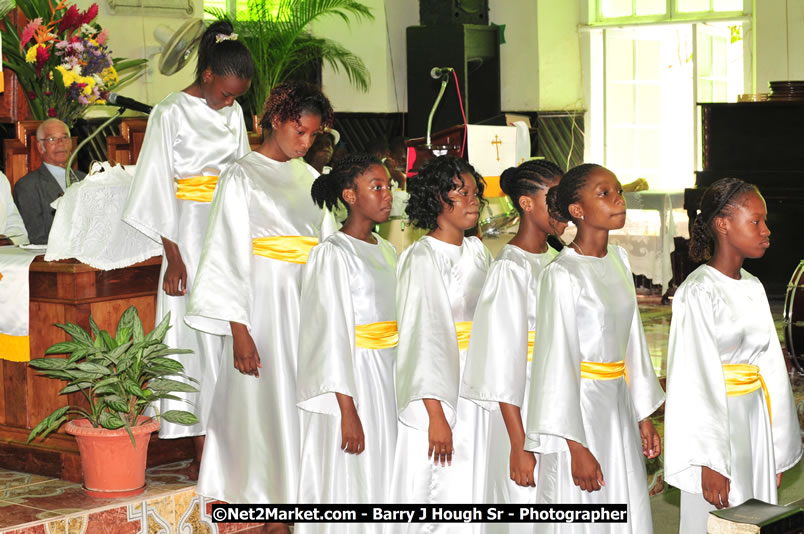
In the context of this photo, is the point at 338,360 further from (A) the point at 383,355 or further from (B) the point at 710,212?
(B) the point at 710,212

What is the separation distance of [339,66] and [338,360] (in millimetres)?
8448

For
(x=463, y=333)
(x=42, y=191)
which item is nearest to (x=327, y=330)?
(x=463, y=333)

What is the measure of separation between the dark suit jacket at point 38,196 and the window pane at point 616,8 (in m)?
7.86

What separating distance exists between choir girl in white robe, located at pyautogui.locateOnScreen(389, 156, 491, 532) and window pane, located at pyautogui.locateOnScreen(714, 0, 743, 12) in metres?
9.00

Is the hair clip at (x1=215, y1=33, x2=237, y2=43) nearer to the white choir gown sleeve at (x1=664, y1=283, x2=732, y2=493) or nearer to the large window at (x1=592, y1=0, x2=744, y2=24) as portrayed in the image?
the white choir gown sleeve at (x1=664, y1=283, x2=732, y2=493)

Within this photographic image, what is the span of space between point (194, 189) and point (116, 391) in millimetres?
802

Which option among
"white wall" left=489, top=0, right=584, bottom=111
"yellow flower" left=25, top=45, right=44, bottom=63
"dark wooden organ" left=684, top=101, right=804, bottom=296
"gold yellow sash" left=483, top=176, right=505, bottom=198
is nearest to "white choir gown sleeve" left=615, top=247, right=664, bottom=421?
"gold yellow sash" left=483, top=176, right=505, bottom=198

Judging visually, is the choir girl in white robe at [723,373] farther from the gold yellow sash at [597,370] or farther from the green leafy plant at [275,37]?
the green leafy plant at [275,37]

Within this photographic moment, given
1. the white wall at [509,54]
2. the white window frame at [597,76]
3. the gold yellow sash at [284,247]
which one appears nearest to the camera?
the gold yellow sash at [284,247]

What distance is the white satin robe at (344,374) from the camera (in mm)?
3658

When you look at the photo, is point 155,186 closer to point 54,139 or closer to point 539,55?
point 54,139

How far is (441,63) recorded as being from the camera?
1205cm

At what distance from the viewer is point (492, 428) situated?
3691mm

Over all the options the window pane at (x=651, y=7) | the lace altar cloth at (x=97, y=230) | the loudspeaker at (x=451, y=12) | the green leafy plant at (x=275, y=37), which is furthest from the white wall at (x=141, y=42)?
the lace altar cloth at (x=97, y=230)
